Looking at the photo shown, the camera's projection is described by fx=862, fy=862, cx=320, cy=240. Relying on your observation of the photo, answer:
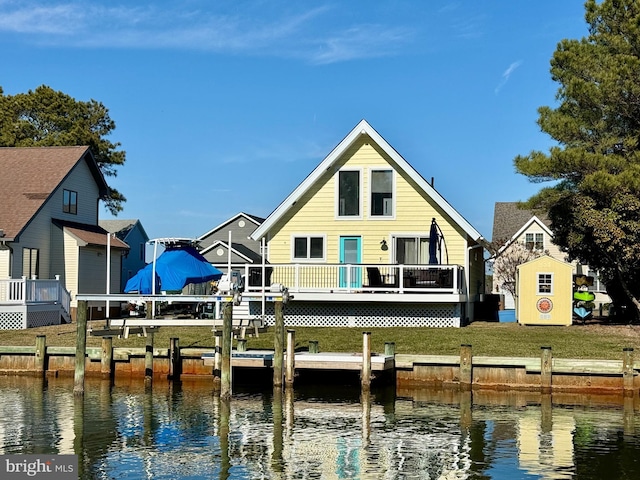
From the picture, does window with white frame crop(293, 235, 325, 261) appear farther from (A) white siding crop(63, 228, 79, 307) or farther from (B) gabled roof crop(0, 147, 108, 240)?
(B) gabled roof crop(0, 147, 108, 240)

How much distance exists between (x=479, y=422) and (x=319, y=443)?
14.1ft

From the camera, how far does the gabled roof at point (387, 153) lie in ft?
116

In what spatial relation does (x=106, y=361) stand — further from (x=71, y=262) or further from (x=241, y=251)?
(x=241, y=251)

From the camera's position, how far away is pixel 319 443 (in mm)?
18344

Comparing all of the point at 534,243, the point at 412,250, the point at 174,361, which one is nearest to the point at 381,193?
the point at 412,250

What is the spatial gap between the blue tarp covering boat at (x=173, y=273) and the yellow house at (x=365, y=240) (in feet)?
29.5

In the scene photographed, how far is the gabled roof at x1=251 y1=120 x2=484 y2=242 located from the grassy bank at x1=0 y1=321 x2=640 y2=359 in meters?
4.50

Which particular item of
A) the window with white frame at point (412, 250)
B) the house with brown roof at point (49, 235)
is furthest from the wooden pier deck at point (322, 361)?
the house with brown roof at point (49, 235)

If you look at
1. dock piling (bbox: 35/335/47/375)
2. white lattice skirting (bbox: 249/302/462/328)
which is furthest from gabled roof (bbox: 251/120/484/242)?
dock piling (bbox: 35/335/47/375)

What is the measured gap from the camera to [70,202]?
43656mm

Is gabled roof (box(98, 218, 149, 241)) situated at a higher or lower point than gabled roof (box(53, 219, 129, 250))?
higher

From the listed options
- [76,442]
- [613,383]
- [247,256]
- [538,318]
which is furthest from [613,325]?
[247,256]

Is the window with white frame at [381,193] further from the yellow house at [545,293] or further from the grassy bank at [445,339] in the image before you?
the yellow house at [545,293]

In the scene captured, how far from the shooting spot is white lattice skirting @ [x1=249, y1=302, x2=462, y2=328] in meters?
34.2
